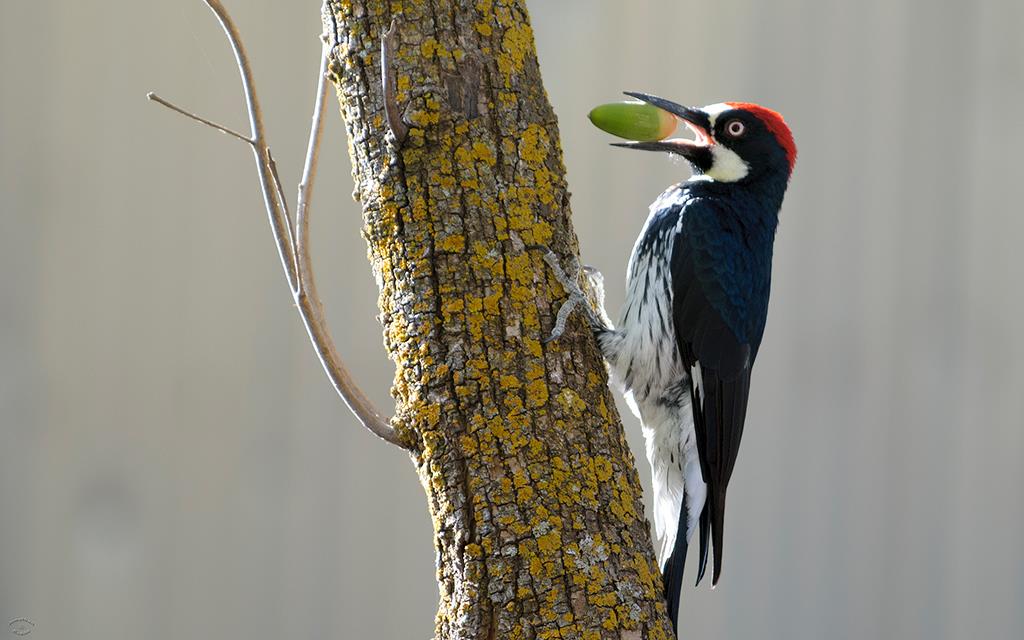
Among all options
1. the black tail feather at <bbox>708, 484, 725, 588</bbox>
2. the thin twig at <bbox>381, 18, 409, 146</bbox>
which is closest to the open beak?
the black tail feather at <bbox>708, 484, 725, 588</bbox>

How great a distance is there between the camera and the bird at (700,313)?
2.60 meters

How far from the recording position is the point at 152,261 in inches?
132

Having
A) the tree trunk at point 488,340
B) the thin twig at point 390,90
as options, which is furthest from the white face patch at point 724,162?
the thin twig at point 390,90

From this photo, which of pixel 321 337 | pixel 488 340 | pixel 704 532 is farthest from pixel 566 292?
pixel 704 532

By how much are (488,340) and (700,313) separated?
0.97 m

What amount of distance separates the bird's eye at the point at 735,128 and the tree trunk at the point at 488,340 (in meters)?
1.00

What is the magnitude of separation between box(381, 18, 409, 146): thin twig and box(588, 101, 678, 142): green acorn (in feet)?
2.26

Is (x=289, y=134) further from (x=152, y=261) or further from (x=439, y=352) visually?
(x=439, y=352)

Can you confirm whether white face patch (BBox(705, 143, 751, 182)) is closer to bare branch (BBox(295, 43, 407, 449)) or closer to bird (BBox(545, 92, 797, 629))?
bird (BBox(545, 92, 797, 629))

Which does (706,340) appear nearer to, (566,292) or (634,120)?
(634,120)

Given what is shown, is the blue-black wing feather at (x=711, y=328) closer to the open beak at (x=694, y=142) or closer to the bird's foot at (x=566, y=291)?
the open beak at (x=694, y=142)

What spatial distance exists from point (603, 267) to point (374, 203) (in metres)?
1.93

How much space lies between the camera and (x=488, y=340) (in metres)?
1.82

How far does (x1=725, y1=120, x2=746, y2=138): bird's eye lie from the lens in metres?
2.86
